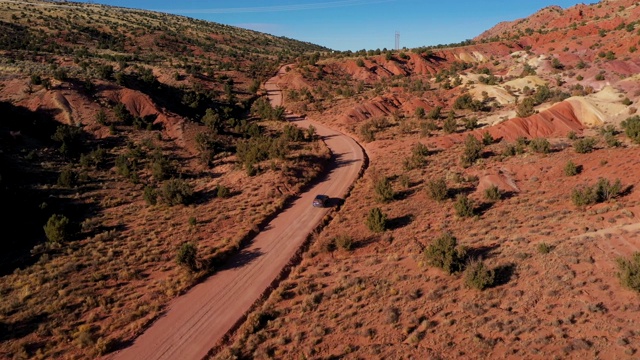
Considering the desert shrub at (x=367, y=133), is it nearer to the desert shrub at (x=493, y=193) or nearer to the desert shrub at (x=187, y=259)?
the desert shrub at (x=493, y=193)

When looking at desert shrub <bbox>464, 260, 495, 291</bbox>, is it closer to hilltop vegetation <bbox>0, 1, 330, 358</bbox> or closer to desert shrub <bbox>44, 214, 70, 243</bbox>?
hilltop vegetation <bbox>0, 1, 330, 358</bbox>

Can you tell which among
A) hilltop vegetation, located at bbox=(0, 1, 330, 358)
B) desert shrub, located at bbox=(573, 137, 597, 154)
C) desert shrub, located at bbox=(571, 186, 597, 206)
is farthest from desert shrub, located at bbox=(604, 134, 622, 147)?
hilltop vegetation, located at bbox=(0, 1, 330, 358)

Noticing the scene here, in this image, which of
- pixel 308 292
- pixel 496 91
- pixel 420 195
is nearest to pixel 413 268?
pixel 308 292

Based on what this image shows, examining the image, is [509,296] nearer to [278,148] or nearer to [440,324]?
[440,324]

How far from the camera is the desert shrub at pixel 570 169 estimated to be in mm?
28219

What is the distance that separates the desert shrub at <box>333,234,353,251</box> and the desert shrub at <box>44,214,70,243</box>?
2004 centimetres

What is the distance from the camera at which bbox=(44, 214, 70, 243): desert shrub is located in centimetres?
2550

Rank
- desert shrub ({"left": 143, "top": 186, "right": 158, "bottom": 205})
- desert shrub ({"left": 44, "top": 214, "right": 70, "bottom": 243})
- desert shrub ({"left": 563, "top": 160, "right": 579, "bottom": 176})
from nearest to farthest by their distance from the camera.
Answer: desert shrub ({"left": 44, "top": 214, "right": 70, "bottom": 243})
desert shrub ({"left": 563, "top": 160, "right": 579, "bottom": 176})
desert shrub ({"left": 143, "top": 186, "right": 158, "bottom": 205})

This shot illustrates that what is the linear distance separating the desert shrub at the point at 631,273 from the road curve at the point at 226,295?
17868 millimetres

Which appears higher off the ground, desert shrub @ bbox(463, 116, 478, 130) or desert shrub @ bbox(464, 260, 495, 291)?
desert shrub @ bbox(463, 116, 478, 130)

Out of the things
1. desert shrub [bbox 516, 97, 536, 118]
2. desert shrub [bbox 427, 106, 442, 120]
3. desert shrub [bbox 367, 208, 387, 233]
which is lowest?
desert shrub [bbox 367, 208, 387, 233]

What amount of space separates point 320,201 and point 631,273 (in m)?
20.9

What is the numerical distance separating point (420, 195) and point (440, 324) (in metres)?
16.0

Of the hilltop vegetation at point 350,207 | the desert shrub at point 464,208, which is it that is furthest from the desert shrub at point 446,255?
the desert shrub at point 464,208
